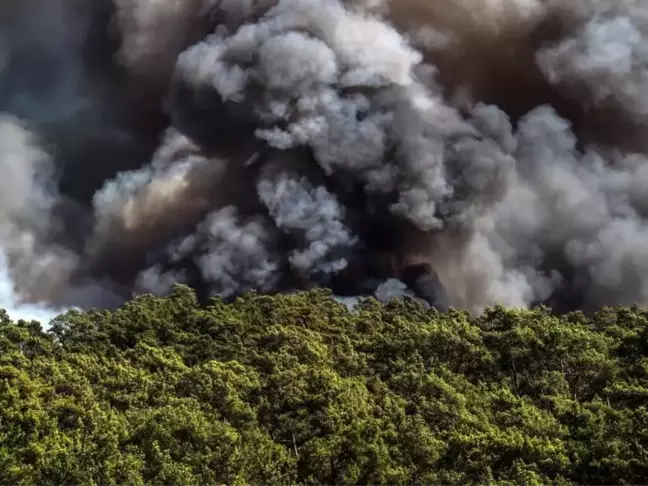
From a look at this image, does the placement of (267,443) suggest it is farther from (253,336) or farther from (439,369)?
(253,336)

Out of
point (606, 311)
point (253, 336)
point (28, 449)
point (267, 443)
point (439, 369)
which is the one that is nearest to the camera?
point (28, 449)

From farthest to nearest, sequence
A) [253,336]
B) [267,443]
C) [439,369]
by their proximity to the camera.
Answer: [253,336] → [439,369] → [267,443]

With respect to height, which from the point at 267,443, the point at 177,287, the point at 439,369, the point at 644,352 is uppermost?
the point at 177,287

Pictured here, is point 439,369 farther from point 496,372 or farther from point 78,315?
point 78,315

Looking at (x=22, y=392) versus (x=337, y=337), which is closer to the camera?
(x=22, y=392)

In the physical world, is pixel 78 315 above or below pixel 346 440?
above

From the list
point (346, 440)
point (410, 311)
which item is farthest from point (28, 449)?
point (410, 311)

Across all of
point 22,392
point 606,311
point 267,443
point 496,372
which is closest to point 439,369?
point 496,372
